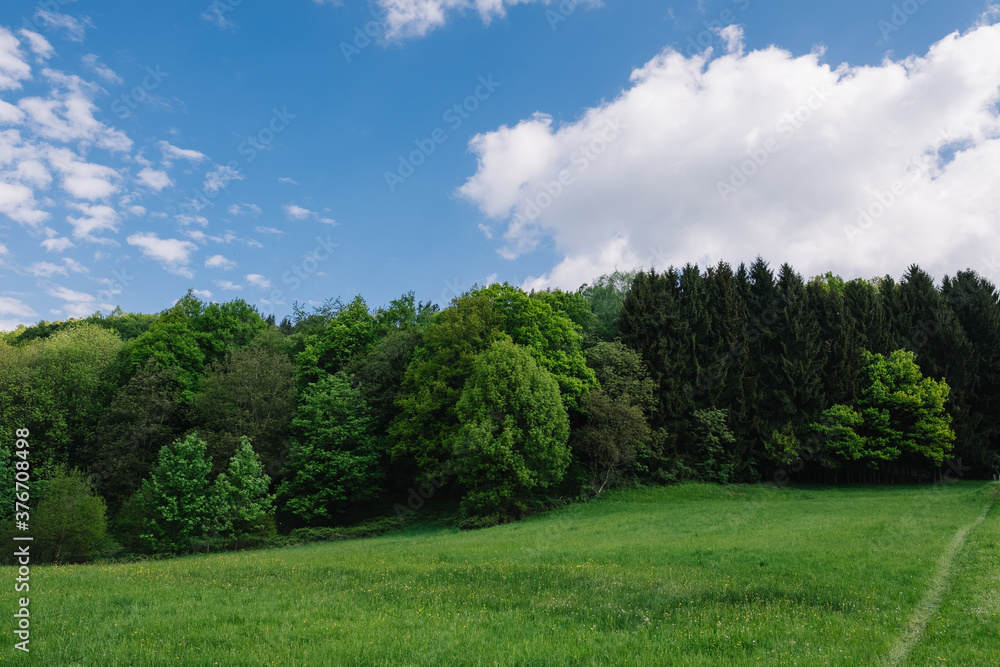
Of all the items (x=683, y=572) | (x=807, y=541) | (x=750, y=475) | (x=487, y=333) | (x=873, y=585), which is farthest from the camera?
(x=750, y=475)

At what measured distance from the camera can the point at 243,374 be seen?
142 feet

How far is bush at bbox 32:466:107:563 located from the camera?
28641 millimetres

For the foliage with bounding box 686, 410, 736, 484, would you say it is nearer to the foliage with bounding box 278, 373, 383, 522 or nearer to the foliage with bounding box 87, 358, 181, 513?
the foliage with bounding box 278, 373, 383, 522

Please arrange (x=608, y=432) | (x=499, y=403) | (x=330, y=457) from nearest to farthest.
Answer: (x=499, y=403)
(x=608, y=432)
(x=330, y=457)

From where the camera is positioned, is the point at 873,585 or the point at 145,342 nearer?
the point at 873,585

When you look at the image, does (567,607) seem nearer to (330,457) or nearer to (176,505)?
(176,505)

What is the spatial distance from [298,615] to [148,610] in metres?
2.93

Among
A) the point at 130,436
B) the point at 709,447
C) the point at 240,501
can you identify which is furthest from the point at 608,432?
the point at 130,436

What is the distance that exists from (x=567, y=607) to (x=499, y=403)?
24.6 m

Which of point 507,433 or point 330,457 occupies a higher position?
point 507,433

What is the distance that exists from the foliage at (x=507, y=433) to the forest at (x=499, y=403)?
0.15 m

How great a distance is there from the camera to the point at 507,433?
34.7 meters

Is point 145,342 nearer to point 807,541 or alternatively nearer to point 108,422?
point 108,422

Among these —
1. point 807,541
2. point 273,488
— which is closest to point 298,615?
point 807,541
